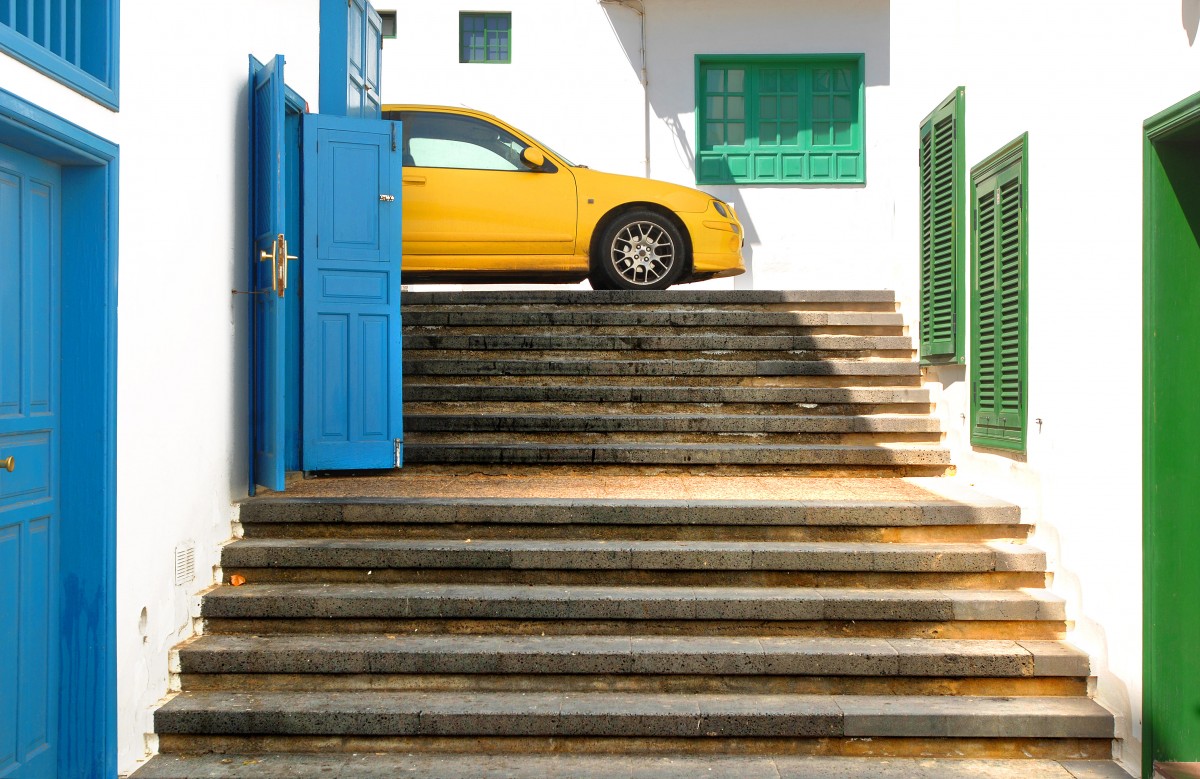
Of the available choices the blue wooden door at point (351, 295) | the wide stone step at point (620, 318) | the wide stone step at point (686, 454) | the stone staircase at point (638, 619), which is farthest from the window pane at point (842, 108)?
the blue wooden door at point (351, 295)

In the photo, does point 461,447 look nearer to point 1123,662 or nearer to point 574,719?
point 574,719

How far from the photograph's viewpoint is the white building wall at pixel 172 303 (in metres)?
4.40

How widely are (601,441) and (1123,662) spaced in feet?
11.6

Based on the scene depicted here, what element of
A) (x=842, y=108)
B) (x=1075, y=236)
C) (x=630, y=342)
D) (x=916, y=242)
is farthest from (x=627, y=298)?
(x=842, y=108)

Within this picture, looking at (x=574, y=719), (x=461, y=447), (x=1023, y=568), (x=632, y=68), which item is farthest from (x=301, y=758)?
(x=632, y=68)

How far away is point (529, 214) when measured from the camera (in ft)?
30.5

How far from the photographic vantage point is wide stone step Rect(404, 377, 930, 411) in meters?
7.62

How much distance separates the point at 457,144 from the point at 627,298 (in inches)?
70.8

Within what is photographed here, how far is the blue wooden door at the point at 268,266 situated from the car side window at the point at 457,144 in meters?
3.35

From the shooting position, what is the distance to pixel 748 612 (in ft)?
17.0

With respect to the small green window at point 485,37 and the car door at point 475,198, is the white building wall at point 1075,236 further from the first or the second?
the small green window at point 485,37

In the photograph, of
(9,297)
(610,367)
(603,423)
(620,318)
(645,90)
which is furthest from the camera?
(645,90)

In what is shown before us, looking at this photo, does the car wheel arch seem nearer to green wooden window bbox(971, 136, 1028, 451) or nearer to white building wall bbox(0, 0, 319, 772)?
green wooden window bbox(971, 136, 1028, 451)

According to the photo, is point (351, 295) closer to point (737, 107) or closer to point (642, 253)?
point (642, 253)
